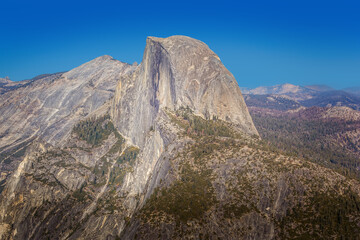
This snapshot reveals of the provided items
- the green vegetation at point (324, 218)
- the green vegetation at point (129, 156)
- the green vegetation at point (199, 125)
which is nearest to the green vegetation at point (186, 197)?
the green vegetation at point (324, 218)

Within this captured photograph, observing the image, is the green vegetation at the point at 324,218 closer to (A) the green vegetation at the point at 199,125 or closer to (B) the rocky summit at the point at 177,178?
(B) the rocky summit at the point at 177,178

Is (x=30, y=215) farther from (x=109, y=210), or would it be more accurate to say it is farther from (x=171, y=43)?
(x=171, y=43)

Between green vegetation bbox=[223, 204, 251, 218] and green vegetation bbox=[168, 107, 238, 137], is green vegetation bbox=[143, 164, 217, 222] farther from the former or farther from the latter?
green vegetation bbox=[168, 107, 238, 137]

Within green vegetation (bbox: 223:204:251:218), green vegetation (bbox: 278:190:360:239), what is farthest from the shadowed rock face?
green vegetation (bbox: 278:190:360:239)

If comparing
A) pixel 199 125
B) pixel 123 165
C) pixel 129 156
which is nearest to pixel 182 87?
pixel 199 125

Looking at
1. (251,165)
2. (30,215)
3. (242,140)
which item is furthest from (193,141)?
(30,215)
